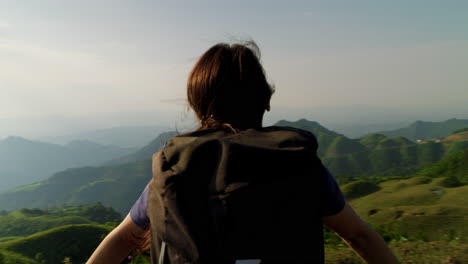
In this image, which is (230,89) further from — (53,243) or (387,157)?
(387,157)

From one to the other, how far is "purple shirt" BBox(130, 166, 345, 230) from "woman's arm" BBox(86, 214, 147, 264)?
0.18ft

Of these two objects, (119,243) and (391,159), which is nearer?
(119,243)

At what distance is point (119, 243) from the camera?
1.67 m

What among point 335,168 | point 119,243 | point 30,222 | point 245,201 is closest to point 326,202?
point 245,201

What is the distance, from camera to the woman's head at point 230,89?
1.74 metres

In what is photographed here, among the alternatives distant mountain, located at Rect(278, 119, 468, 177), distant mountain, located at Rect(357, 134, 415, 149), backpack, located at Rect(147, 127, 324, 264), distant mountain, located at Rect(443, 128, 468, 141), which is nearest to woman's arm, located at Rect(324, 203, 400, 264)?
backpack, located at Rect(147, 127, 324, 264)

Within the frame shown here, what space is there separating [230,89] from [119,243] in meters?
1.16

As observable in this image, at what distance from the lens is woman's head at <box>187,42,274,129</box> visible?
5.70 ft

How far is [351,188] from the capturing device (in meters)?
36.9

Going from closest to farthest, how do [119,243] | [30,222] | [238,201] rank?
[238,201] < [119,243] < [30,222]

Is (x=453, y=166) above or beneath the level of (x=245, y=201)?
beneath

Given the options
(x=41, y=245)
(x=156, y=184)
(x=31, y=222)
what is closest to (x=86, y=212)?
(x=31, y=222)

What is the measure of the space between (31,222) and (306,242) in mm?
98656

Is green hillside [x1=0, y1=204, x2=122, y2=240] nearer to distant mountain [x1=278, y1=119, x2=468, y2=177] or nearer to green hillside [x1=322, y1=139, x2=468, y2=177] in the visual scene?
distant mountain [x1=278, y1=119, x2=468, y2=177]
